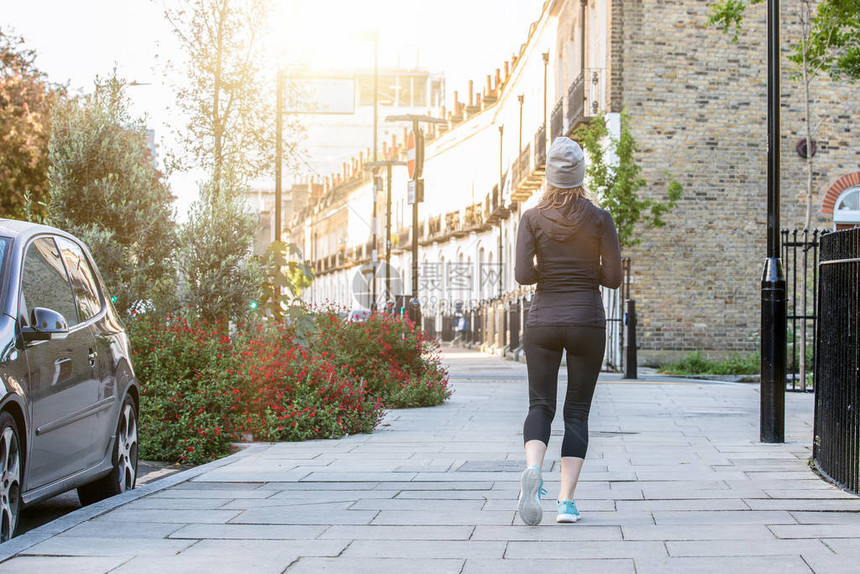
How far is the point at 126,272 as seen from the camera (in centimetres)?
1160

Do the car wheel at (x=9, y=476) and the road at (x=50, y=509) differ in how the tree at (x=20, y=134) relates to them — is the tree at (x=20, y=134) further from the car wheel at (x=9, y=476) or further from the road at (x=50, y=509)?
the car wheel at (x=9, y=476)

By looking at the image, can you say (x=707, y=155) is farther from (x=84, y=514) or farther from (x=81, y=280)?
(x=84, y=514)

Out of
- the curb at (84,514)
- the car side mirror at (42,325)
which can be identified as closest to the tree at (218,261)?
the curb at (84,514)

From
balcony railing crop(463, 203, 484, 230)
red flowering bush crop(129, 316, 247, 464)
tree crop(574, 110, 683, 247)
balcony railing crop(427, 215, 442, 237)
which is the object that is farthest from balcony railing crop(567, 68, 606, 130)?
balcony railing crop(427, 215, 442, 237)

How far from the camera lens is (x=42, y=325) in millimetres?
5520

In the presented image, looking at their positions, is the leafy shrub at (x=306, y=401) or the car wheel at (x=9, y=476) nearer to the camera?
the car wheel at (x=9, y=476)

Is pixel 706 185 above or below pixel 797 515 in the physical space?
above

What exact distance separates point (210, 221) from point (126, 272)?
98cm

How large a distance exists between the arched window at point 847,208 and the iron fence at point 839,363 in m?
16.6

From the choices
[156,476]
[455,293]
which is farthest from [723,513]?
[455,293]

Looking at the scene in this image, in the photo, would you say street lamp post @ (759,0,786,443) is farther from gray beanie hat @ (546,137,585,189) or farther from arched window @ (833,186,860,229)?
arched window @ (833,186,860,229)

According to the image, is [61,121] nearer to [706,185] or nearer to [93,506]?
[93,506]

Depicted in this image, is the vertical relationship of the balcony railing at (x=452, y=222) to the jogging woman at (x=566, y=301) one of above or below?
above

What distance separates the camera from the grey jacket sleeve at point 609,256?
217 inches
